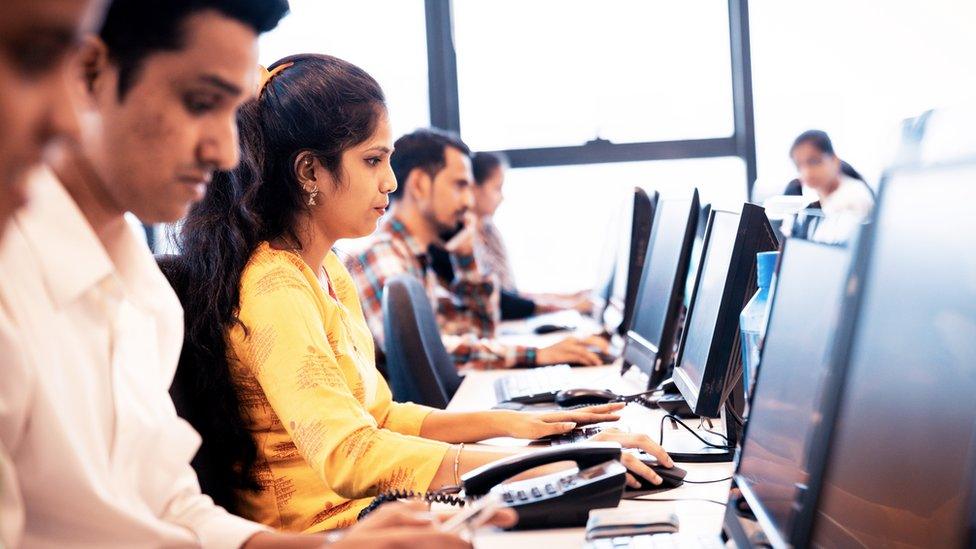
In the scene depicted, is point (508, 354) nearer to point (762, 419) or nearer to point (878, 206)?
point (762, 419)

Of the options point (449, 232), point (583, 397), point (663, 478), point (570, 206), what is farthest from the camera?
point (570, 206)

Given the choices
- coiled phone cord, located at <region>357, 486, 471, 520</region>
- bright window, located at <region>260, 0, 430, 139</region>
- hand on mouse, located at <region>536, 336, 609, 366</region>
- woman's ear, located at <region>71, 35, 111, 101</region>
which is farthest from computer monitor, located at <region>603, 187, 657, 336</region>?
bright window, located at <region>260, 0, 430, 139</region>

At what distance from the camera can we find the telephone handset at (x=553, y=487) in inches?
50.0

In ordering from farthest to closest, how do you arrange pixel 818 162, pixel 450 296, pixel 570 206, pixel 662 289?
1. pixel 570 206
2. pixel 818 162
3. pixel 450 296
4. pixel 662 289

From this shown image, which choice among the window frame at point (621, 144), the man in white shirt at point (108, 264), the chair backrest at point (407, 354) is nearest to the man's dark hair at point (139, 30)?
the man in white shirt at point (108, 264)

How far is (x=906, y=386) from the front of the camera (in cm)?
77

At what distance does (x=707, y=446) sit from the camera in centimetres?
165

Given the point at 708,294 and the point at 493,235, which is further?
the point at 493,235

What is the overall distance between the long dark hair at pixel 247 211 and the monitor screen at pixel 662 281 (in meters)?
0.74

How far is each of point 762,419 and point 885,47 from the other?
4330 mm

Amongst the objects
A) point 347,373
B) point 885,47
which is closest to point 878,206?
point 347,373

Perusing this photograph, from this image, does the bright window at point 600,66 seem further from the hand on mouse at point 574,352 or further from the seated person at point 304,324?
the seated person at point 304,324

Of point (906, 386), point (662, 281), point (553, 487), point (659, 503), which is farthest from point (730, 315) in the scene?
point (906, 386)

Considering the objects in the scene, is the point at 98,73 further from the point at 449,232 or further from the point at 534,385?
the point at 449,232
